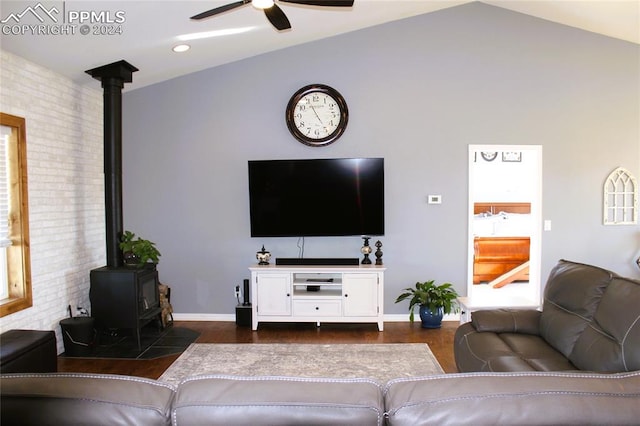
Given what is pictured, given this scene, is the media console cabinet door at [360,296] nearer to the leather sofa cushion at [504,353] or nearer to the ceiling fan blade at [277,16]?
the leather sofa cushion at [504,353]

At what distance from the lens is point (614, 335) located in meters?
2.32

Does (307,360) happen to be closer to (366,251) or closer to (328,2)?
(366,251)

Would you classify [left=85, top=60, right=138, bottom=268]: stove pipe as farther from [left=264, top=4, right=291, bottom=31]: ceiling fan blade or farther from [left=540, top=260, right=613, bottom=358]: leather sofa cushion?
[left=540, top=260, right=613, bottom=358]: leather sofa cushion

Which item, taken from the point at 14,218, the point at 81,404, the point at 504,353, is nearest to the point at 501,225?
the point at 504,353

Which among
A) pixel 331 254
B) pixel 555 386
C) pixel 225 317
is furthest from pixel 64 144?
pixel 555 386

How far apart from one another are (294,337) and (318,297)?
19.9 inches

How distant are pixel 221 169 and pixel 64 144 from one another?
1.64 m

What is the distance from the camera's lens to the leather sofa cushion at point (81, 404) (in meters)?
1.15

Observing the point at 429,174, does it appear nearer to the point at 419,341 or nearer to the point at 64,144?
the point at 419,341

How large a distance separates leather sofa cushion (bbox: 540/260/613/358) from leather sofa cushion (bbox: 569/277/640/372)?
7 cm

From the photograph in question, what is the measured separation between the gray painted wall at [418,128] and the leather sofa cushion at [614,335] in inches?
104

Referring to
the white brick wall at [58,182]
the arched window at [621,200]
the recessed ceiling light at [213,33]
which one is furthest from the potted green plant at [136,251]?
the arched window at [621,200]

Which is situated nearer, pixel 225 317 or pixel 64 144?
pixel 64 144

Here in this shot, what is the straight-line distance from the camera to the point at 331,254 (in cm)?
524
